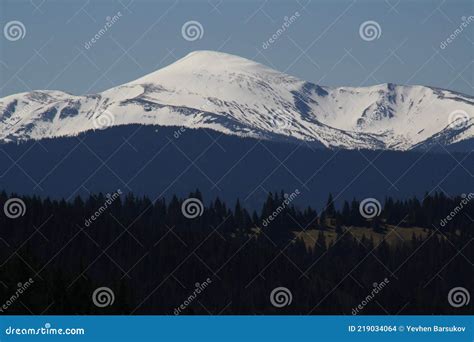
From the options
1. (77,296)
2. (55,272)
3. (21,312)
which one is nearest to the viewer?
(21,312)

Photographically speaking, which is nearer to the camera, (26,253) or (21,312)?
(21,312)
